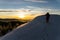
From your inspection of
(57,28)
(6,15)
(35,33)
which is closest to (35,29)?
(35,33)

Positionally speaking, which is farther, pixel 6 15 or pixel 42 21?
pixel 6 15

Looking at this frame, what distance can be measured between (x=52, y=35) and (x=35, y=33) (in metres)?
0.29

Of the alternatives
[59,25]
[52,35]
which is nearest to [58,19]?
[59,25]

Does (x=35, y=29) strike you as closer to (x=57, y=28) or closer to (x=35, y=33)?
(x=35, y=33)

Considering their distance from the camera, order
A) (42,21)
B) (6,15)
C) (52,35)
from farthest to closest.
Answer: (6,15) < (42,21) < (52,35)

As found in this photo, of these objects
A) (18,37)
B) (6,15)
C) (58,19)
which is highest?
(58,19)

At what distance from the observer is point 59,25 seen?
4.29 meters

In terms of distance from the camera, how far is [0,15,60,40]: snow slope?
4.07 meters

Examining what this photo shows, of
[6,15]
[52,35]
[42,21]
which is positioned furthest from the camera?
[6,15]

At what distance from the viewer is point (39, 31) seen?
4172 millimetres

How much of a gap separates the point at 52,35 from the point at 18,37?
576 millimetres

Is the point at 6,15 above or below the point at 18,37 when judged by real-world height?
below

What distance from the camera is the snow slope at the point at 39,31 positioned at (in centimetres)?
407

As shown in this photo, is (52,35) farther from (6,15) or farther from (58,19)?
(6,15)
